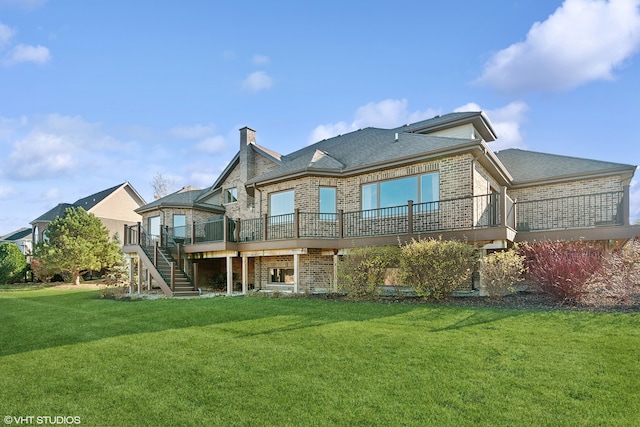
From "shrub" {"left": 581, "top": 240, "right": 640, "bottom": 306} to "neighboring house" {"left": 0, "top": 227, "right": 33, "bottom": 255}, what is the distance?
50848mm

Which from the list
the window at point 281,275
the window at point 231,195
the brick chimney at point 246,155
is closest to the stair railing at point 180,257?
the window at point 231,195

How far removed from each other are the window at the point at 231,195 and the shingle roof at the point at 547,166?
552 inches

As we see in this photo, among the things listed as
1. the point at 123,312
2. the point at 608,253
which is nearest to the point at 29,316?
the point at 123,312

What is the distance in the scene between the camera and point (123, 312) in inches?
444

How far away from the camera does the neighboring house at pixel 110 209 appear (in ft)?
113

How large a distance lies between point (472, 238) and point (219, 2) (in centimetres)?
1246

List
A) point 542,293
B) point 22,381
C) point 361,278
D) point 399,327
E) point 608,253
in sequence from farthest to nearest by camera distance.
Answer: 1. point 361,278
2. point 542,293
3. point 608,253
4. point 399,327
5. point 22,381

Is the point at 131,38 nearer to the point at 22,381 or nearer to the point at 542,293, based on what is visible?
the point at 22,381

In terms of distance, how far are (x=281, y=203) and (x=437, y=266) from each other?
27.5ft

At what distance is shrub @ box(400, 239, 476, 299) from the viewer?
385 inches

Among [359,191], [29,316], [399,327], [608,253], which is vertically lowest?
[29,316]

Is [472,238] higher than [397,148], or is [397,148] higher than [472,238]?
[397,148]

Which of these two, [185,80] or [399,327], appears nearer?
[399,327]

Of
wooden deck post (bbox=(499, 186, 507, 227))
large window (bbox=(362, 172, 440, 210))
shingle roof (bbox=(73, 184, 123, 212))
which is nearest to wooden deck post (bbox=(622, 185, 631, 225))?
wooden deck post (bbox=(499, 186, 507, 227))
